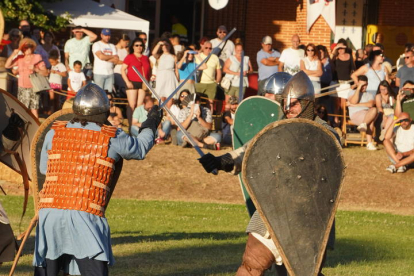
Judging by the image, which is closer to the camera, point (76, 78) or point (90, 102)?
point (90, 102)

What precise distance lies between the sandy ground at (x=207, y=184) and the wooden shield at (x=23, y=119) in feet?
20.2

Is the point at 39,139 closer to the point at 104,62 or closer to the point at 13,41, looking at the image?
the point at 104,62

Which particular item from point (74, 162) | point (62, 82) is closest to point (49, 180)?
point (74, 162)

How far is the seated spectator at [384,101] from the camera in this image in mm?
16609

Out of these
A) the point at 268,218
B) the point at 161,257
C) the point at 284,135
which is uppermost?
the point at 284,135

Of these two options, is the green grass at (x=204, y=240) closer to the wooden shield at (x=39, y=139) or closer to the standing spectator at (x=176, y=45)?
the wooden shield at (x=39, y=139)

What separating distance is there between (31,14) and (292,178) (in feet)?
41.6

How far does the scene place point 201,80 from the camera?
682 inches

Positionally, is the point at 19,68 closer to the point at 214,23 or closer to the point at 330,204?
the point at 214,23

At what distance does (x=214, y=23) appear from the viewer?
23.6 m

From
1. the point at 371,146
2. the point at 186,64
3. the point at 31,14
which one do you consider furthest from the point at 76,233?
the point at 31,14

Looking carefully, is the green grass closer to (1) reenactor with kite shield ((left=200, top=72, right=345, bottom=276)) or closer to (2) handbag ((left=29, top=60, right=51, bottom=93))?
(1) reenactor with kite shield ((left=200, top=72, right=345, bottom=276))

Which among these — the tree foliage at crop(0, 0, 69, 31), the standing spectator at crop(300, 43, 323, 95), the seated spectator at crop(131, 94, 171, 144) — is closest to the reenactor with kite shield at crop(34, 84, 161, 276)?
the seated spectator at crop(131, 94, 171, 144)

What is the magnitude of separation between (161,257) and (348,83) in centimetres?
840
